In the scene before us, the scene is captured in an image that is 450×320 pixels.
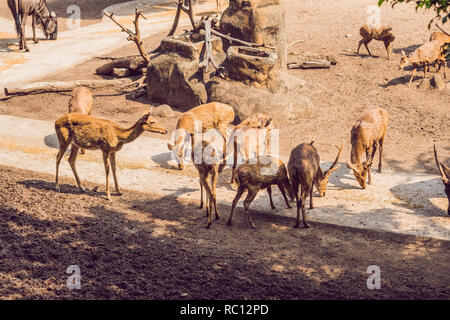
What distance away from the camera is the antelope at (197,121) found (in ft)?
38.2

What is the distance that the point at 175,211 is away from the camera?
995 cm

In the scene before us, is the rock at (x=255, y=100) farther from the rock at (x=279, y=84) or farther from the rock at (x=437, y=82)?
the rock at (x=437, y=82)

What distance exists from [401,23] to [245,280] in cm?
1869

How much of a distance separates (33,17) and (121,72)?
23.0ft

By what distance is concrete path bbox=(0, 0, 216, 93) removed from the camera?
19594mm

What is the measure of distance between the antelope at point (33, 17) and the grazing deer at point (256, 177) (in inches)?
628

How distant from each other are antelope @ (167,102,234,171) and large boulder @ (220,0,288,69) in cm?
543

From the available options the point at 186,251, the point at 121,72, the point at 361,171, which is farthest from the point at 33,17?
the point at 186,251

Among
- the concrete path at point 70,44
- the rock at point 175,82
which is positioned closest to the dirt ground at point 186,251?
the rock at point 175,82

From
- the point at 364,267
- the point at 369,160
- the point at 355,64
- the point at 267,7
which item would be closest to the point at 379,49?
the point at 355,64

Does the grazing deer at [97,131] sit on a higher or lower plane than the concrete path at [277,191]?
higher

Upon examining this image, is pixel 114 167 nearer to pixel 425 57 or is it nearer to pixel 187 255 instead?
pixel 187 255

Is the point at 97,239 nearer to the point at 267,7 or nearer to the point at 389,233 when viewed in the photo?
the point at 389,233
